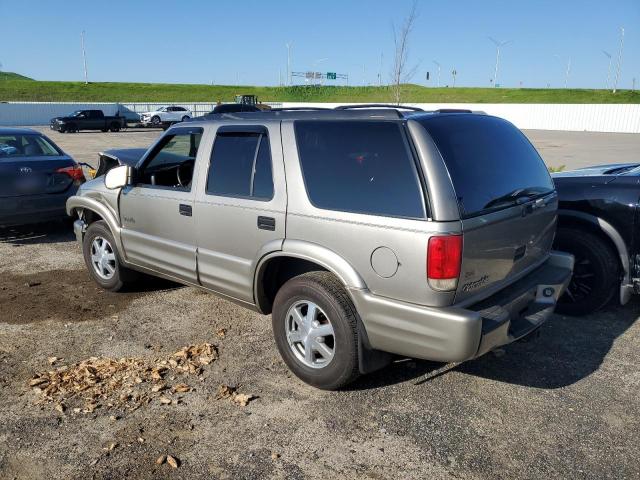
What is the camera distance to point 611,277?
4.48 m

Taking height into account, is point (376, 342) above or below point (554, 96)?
below

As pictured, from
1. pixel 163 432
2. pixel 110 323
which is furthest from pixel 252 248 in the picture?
pixel 110 323

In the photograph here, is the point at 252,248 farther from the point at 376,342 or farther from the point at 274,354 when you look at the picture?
the point at 376,342

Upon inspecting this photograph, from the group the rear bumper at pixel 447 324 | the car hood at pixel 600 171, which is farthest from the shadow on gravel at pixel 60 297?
the car hood at pixel 600 171

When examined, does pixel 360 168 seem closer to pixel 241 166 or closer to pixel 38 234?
pixel 241 166

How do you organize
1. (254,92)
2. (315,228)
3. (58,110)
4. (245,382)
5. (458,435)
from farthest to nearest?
(254,92) < (58,110) < (245,382) < (315,228) < (458,435)

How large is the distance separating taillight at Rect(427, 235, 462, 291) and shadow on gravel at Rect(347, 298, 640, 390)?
3.50 feet

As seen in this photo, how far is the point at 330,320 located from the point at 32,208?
18.2 ft

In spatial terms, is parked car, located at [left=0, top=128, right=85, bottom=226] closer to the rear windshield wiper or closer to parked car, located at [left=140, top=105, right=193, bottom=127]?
the rear windshield wiper

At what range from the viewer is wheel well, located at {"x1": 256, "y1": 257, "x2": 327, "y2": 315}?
12.3 feet

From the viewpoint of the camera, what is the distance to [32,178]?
7.07 metres

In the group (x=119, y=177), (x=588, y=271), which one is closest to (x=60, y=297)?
(x=119, y=177)

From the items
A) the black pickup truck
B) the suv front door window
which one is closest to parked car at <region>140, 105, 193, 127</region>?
the black pickup truck

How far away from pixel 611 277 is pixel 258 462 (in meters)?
3.40
